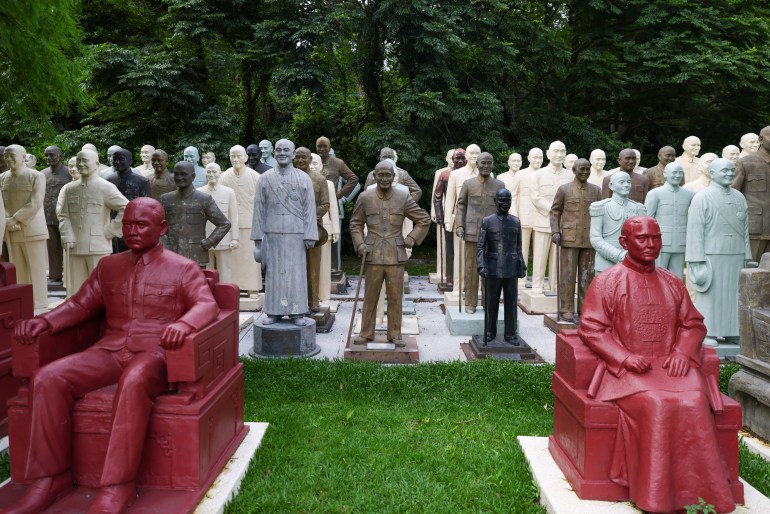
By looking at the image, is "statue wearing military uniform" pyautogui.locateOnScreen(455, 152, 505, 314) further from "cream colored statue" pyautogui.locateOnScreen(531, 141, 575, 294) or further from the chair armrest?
the chair armrest

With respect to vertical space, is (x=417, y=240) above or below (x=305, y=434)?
above

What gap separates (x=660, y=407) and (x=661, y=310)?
0.63 metres

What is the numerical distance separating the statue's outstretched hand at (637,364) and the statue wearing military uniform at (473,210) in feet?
16.2

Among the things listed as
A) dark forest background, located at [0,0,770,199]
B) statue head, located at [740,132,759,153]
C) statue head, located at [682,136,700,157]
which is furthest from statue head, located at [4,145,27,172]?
statue head, located at [740,132,759,153]

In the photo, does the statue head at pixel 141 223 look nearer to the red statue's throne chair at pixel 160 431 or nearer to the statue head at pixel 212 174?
the red statue's throne chair at pixel 160 431

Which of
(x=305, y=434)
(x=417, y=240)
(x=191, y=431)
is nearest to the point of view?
(x=191, y=431)

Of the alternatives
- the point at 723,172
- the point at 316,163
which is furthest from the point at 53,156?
the point at 723,172

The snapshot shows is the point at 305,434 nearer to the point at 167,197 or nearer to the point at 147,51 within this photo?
the point at 167,197

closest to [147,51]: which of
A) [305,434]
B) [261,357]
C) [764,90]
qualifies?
[261,357]

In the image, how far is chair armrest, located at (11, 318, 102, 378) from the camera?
355cm

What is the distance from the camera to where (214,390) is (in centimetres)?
381

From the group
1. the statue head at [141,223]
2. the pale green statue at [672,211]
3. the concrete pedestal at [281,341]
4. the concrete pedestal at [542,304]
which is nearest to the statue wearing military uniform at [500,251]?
the pale green statue at [672,211]

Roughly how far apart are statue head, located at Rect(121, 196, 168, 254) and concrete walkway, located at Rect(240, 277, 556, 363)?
316 centimetres

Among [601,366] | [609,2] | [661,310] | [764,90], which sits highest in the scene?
[609,2]
